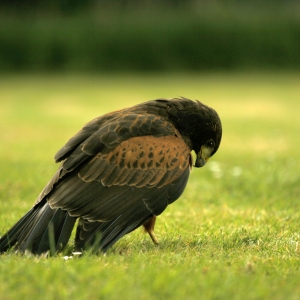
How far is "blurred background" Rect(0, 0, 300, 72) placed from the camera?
27.1m

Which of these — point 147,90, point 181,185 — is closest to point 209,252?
point 181,185

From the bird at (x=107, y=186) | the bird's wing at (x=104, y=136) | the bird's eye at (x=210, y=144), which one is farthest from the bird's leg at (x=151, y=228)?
the bird's eye at (x=210, y=144)

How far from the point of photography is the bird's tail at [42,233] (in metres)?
4.79

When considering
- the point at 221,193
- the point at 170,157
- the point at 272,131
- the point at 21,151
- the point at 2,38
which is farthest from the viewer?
the point at 2,38

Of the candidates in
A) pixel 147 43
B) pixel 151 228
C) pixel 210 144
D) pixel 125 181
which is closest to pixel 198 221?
pixel 210 144

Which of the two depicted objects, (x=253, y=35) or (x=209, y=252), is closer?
(x=209, y=252)

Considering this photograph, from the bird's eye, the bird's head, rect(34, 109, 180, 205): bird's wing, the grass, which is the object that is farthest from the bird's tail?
the bird's eye

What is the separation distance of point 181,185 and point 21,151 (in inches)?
276

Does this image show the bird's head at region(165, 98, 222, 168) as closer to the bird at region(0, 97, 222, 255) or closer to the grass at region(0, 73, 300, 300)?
the bird at region(0, 97, 222, 255)

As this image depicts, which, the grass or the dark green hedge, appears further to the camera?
the dark green hedge

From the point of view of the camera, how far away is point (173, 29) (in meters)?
27.8

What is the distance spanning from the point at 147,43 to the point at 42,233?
23.0m

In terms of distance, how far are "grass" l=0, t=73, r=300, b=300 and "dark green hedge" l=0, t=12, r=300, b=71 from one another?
8041 millimetres

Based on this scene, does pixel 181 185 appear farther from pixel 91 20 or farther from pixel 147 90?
pixel 91 20
